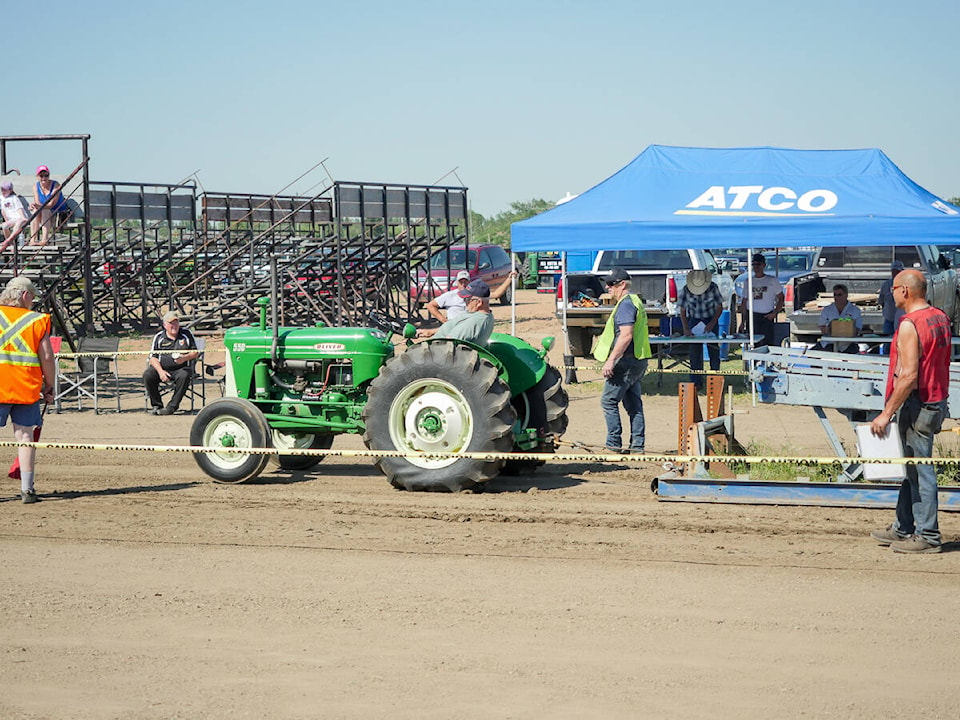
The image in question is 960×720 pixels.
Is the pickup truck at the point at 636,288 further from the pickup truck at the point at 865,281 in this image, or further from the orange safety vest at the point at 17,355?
the orange safety vest at the point at 17,355

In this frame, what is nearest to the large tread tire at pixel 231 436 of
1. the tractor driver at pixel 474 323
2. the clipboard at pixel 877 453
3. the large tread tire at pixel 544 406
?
the tractor driver at pixel 474 323

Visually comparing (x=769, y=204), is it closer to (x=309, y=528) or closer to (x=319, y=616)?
(x=309, y=528)

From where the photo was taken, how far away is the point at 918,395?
22.0 feet

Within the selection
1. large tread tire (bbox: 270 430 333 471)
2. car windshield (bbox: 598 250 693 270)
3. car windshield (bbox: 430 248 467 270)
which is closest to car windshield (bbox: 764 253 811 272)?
car windshield (bbox: 598 250 693 270)

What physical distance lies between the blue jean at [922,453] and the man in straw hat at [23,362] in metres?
5.63

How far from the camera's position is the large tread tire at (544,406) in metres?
9.17

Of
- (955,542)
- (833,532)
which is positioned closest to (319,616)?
(833,532)

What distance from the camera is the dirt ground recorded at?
4680 millimetres

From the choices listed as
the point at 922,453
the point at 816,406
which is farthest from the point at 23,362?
the point at 922,453

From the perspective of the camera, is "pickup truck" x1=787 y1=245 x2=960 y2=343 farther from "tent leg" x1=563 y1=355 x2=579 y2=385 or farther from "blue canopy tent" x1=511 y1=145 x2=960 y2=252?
"tent leg" x1=563 y1=355 x2=579 y2=385

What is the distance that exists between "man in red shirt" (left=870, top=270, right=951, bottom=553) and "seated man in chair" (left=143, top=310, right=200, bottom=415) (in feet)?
28.3

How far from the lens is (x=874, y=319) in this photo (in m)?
15.1

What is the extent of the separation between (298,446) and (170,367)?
A: 452 centimetres

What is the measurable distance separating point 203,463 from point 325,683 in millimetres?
4561
